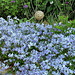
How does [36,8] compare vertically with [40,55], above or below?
above

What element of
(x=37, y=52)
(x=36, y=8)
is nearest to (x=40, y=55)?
(x=37, y=52)

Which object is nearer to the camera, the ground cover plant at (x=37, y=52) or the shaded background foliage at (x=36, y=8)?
the ground cover plant at (x=37, y=52)

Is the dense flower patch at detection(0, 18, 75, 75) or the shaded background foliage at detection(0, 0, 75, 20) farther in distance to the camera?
the shaded background foliage at detection(0, 0, 75, 20)

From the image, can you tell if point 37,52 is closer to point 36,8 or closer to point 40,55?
point 40,55

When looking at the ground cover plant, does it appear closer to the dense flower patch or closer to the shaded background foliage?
the dense flower patch

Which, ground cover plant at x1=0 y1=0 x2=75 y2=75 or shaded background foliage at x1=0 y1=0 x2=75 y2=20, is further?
shaded background foliage at x1=0 y1=0 x2=75 y2=20

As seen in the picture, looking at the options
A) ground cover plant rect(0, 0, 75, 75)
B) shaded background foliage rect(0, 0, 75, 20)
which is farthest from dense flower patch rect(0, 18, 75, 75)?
shaded background foliage rect(0, 0, 75, 20)

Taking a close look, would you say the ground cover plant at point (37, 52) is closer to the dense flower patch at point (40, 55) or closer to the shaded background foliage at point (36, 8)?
the dense flower patch at point (40, 55)

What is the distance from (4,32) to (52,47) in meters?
0.97

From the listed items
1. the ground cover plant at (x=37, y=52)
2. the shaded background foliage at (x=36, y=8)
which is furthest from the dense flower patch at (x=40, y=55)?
the shaded background foliage at (x=36, y=8)

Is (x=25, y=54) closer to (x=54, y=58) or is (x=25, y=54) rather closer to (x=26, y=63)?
(x=26, y=63)

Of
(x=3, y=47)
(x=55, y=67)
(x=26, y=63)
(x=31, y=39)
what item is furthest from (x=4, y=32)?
(x=55, y=67)

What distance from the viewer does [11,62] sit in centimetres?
222

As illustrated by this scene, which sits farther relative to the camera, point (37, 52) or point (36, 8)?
point (36, 8)
